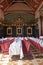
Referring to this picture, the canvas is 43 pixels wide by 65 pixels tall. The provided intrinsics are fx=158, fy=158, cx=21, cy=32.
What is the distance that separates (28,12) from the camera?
1001 inches

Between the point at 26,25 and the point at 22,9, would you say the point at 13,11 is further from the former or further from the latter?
the point at 26,25

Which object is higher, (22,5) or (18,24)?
(22,5)

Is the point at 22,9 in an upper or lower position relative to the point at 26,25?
upper

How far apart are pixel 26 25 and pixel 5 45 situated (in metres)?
17.0

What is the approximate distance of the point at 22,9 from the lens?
81.3ft

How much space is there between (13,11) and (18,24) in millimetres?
2181

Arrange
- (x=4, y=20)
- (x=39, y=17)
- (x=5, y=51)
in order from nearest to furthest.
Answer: (x=5, y=51) < (x=39, y=17) < (x=4, y=20)

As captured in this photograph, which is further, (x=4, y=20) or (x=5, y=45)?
(x=4, y=20)

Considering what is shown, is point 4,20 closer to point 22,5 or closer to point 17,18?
point 17,18

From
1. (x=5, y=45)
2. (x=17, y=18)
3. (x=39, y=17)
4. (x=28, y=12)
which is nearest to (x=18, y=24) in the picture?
(x=17, y=18)

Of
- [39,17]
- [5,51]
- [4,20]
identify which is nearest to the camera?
[5,51]

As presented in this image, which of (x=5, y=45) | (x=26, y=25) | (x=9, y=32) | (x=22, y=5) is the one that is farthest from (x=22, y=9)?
(x=5, y=45)

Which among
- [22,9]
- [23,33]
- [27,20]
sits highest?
[22,9]

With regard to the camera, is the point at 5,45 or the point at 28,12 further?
the point at 28,12
